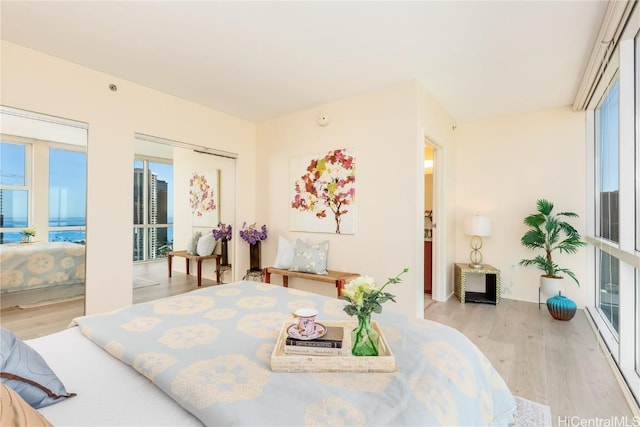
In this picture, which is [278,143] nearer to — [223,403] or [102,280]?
[102,280]

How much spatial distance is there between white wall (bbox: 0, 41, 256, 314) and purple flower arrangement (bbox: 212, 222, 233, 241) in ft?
4.35

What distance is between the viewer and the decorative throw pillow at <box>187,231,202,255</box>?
4.52 meters

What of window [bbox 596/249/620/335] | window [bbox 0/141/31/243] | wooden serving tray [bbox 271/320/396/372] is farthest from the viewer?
window [bbox 596/249/620/335]

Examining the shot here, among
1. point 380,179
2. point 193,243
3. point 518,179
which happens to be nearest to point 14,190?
point 193,243

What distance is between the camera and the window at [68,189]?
2785mm

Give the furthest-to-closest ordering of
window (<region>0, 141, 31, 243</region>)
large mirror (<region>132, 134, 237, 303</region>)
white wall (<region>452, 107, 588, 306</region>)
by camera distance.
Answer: large mirror (<region>132, 134, 237, 303</region>) → white wall (<region>452, 107, 588, 306</region>) → window (<region>0, 141, 31, 243</region>)

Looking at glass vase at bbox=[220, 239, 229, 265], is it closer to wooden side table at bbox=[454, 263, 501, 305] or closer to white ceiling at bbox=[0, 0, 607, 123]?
white ceiling at bbox=[0, 0, 607, 123]

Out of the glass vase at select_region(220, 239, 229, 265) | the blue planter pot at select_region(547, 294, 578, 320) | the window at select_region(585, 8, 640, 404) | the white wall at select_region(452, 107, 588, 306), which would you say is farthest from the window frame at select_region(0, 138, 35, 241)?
the blue planter pot at select_region(547, 294, 578, 320)

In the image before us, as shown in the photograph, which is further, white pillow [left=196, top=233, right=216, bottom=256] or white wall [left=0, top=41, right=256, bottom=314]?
white pillow [left=196, top=233, right=216, bottom=256]

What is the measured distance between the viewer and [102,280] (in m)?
2.87

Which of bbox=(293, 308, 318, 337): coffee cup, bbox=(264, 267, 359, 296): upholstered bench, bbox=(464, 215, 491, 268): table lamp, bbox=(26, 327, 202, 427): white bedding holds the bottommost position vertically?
bbox=(264, 267, 359, 296): upholstered bench

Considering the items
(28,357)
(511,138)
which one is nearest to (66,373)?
(28,357)

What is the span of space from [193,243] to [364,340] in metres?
3.96

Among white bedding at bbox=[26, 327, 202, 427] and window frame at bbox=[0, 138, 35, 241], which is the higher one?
window frame at bbox=[0, 138, 35, 241]
